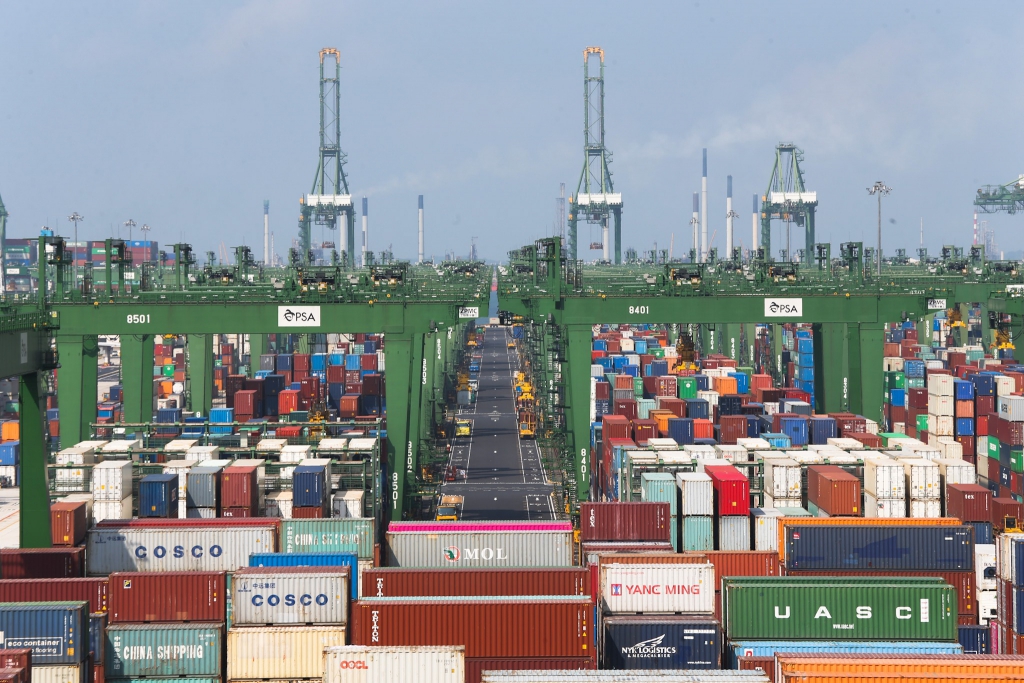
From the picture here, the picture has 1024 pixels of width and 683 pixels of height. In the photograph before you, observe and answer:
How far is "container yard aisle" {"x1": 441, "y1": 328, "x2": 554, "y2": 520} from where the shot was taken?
191 ft

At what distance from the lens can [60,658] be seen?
74.5ft

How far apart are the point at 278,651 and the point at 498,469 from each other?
48.3 meters

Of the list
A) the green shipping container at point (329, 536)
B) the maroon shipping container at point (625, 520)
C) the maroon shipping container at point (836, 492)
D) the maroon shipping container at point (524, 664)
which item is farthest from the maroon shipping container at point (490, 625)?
the maroon shipping container at point (836, 492)

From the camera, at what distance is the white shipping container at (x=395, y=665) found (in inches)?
830

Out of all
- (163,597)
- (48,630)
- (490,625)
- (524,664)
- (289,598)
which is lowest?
Result: (524,664)

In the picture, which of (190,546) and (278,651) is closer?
(278,651)

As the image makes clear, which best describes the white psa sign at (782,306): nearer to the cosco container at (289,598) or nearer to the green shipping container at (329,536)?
the green shipping container at (329,536)

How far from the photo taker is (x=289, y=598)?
2469cm

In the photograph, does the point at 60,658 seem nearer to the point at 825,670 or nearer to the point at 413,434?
the point at 825,670

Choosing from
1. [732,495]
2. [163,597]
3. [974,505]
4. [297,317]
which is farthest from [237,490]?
[974,505]

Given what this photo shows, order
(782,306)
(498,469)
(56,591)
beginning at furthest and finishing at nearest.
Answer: (498,469) < (782,306) < (56,591)

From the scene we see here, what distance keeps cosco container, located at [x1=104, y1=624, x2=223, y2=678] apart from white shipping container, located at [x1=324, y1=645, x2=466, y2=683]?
13.4 ft

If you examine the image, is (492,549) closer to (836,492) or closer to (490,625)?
(490,625)

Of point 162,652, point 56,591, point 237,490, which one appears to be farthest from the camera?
point 237,490
